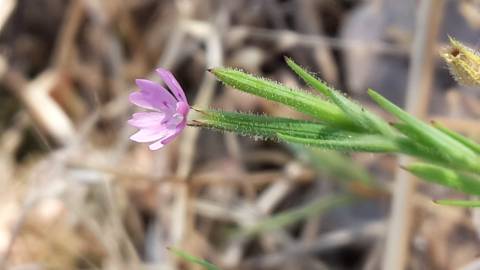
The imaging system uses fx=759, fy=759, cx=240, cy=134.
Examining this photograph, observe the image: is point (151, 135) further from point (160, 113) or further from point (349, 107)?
point (349, 107)

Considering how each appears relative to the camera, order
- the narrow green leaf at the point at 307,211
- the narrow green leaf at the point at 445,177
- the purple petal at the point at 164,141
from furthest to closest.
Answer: the narrow green leaf at the point at 307,211
the narrow green leaf at the point at 445,177
the purple petal at the point at 164,141

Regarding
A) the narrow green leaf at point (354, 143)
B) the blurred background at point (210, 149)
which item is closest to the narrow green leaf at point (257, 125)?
the narrow green leaf at point (354, 143)

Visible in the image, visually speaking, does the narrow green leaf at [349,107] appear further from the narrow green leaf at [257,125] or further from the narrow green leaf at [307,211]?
the narrow green leaf at [307,211]

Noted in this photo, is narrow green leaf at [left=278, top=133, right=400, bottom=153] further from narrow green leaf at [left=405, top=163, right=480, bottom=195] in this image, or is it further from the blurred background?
the blurred background

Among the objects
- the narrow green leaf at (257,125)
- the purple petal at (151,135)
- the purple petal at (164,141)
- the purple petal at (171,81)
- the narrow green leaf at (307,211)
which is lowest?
the purple petal at (164,141)

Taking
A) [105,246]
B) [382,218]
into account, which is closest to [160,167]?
[105,246]

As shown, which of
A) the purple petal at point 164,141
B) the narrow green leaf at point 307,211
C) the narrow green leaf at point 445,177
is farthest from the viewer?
the narrow green leaf at point 307,211

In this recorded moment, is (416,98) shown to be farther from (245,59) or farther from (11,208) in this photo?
(11,208)
